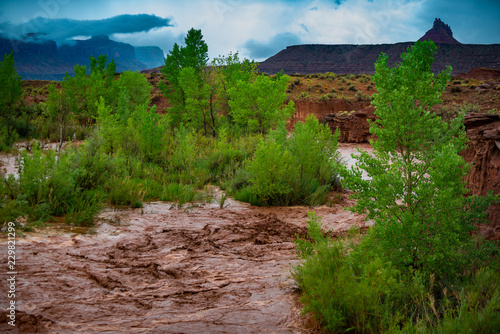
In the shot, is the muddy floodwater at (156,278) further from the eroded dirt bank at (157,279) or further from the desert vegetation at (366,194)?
the desert vegetation at (366,194)

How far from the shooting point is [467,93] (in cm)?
3062

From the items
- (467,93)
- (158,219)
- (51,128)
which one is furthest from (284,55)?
(158,219)

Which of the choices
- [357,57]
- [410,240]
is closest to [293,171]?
[410,240]

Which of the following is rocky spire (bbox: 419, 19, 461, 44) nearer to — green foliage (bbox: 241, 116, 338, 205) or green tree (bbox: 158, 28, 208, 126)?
green tree (bbox: 158, 28, 208, 126)

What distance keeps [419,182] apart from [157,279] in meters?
2.99

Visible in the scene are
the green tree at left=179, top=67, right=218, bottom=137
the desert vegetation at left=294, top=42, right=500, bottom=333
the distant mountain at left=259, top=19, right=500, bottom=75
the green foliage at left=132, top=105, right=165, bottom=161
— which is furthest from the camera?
the distant mountain at left=259, top=19, right=500, bottom=75

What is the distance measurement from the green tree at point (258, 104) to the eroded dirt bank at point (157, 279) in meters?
9.29

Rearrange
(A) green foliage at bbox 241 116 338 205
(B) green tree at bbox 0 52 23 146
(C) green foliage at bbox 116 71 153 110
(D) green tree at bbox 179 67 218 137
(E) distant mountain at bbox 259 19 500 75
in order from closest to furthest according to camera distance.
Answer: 1. (A) green foliage at bbox 241 116 338 205
2. (B) green tree at bbox 0 52 23 146
3. (D) green tree at bbox 179 67 218 137
4. (C) green foliage at bbox 116 71 153 110
5. (E) distant mountain at bbox 259 19 500 75

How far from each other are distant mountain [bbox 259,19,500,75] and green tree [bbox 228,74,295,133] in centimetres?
7536

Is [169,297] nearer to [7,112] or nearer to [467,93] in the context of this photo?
[7,112]

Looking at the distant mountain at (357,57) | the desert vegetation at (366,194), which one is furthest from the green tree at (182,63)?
the distant mountain at (357,57)

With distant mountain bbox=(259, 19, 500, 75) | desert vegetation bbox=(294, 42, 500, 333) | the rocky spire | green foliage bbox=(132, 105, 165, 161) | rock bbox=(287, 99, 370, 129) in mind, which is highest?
the rocky spire

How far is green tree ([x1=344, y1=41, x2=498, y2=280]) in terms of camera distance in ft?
9.60

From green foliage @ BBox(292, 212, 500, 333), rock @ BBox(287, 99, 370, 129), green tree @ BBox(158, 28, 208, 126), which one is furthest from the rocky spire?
green foliage @ BBox(292, 212, 500, 333)
